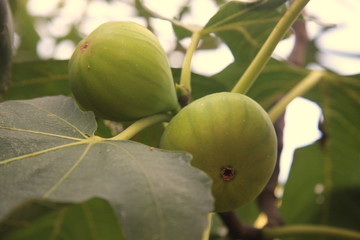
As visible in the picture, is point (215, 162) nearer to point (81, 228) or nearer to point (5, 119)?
point (5, 119)

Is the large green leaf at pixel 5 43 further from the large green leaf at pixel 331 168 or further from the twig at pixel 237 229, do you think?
the large green leaf at pixel 331 168

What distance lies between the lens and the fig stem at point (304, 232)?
4.17 ft

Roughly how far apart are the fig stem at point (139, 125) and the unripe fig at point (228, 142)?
0.22 feet

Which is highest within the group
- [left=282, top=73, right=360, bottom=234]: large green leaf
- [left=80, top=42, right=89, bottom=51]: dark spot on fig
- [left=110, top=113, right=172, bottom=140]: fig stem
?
[left=80, top=42, right=89, bottom=51]: dark spot on fig

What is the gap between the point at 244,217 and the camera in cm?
170

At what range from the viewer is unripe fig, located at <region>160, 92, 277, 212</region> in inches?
32.1

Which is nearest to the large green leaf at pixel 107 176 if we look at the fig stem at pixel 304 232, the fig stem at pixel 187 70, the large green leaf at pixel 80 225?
the fig stem at pixel 187 70

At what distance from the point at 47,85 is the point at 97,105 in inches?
20.5

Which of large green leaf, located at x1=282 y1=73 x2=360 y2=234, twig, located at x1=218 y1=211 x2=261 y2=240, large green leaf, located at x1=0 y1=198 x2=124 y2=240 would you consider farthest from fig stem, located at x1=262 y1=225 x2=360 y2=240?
large green leaf, located at x1=0 y1=198 x2=124 y2=240

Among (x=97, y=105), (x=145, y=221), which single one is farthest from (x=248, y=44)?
(x=145, y=221)

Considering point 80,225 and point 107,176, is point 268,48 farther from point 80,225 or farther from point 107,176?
point 80,225

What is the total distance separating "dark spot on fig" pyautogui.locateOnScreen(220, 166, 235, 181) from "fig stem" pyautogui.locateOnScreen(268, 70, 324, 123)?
367mm

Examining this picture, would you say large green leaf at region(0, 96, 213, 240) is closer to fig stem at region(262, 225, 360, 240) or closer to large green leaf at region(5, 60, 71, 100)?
large green leaf at region(5, 60, 71, 100)

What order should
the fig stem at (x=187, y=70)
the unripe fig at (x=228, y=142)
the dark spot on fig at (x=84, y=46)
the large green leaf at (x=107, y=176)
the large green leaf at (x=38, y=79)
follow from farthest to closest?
the large green leaf at (x=38, y=79) < the fig stem at (x=187, y=70) < the dark spot on fig at (x=84, y=46) < the unripe fig at (x=228, y=142) < the large green leaf at (x=107, y=176)
